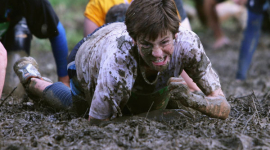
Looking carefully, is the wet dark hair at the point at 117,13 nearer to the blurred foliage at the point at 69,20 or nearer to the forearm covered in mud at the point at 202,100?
the forearm covered in mud at the point at 202,100

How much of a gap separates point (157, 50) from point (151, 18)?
23 centimetres

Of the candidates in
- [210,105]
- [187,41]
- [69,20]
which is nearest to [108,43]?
[187,41]

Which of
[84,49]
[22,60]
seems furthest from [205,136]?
[22,60]

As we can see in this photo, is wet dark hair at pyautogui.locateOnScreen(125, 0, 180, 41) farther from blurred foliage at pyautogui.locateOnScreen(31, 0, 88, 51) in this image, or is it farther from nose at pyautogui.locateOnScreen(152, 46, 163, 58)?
blurred foliage at pyautogui.locateOnScreen(31, 0, 88, 51)

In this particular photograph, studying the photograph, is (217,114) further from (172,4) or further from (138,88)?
(172,4)

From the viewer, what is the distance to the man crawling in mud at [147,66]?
2.52 meters

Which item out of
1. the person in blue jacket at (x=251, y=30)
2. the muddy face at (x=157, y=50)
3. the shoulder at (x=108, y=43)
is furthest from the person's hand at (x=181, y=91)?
the person in blue jacket at (x=251, y=30)

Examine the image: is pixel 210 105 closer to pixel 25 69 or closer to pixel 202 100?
pixel 202 100

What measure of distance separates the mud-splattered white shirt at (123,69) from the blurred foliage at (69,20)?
21.1 ft

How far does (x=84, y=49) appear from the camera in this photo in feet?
10.5

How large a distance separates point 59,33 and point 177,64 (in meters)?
1.95

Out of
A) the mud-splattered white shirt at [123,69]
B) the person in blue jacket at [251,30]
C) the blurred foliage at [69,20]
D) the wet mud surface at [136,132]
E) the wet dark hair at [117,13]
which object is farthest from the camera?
the blurred foliage at [69,20]

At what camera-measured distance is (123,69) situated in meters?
2.64

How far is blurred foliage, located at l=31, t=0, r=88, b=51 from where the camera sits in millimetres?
9250
